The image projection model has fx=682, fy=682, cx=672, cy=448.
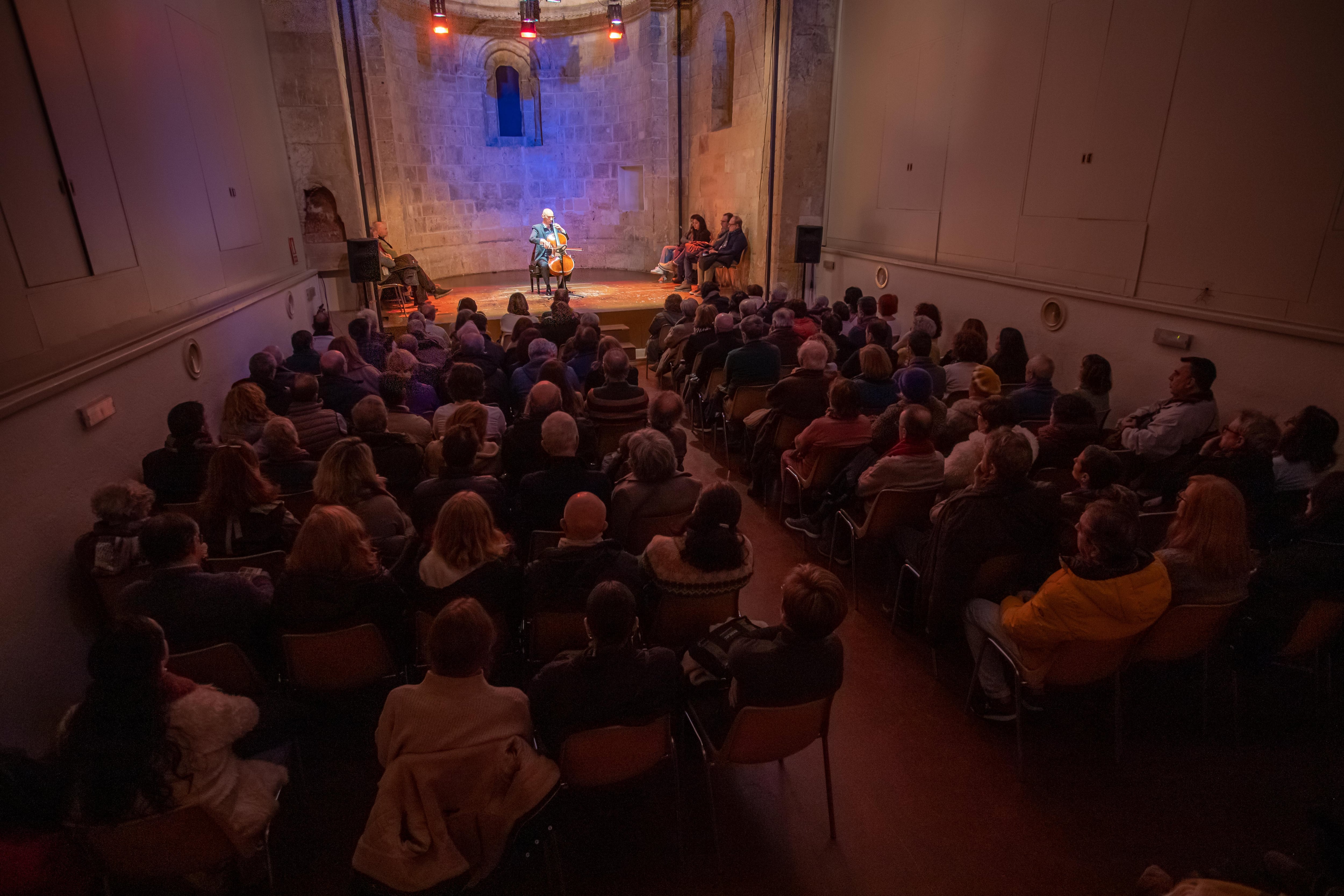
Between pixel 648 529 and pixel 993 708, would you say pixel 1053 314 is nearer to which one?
pixel 993 708

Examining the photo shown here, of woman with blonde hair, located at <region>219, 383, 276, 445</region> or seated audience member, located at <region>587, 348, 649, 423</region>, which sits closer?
woman with blonde hair, located at <region>219, 383, 276, 445</region>

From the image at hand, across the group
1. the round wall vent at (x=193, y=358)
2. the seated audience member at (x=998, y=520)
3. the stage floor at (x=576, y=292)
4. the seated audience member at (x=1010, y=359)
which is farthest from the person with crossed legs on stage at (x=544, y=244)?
the seated audience member at (x=998, y=520)

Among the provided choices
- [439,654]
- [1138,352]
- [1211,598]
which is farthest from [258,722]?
[1138,352]

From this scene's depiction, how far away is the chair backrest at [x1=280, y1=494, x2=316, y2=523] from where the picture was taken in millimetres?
3365

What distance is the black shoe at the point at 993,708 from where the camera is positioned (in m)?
2.95

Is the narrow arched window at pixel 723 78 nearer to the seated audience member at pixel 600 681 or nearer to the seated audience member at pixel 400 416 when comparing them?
the seated audience member at pixel 400 416

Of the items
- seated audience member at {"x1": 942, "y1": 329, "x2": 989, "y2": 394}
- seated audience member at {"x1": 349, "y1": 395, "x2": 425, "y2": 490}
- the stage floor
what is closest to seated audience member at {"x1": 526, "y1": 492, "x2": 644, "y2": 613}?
seated audience member at {"x1": 349, "y1": 395, "x2": 425, "y2": 490}

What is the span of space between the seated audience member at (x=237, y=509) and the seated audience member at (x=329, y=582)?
20.0 inches

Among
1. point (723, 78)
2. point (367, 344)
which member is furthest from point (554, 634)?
point (723, 78)

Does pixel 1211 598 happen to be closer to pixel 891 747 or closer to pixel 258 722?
pixel 891 747

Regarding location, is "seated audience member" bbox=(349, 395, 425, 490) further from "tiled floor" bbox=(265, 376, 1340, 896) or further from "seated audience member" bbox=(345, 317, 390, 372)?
"seated audience member" bbox=(345, 317, 390, 372)

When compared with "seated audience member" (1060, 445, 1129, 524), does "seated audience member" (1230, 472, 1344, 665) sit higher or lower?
lower

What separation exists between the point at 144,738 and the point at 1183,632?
134 inches

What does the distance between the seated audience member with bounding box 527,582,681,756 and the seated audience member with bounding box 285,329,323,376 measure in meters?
4.66
